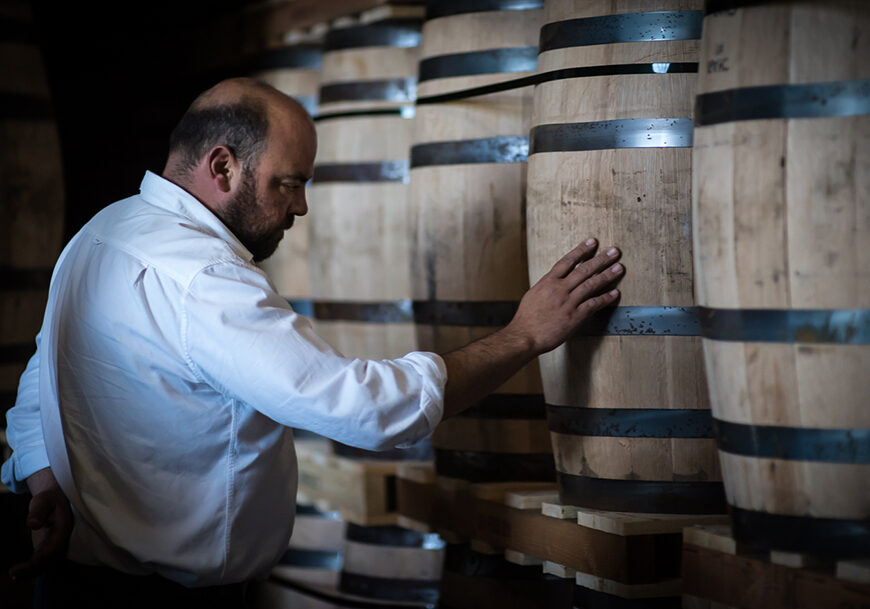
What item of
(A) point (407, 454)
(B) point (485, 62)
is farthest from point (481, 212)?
(A) point (407, 454)

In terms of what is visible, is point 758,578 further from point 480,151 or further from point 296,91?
point 296,91

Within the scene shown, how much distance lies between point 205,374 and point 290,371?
245 millimetres

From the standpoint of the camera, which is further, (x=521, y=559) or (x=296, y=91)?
(x=296, y=91)

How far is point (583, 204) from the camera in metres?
2.88

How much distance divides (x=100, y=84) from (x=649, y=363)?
406 centimetres

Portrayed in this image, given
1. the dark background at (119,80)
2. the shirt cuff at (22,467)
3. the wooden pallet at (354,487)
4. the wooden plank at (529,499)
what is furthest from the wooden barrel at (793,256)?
the dark background at (119,80)

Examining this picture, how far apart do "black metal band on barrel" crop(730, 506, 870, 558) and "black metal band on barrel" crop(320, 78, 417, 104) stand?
96.7 inches

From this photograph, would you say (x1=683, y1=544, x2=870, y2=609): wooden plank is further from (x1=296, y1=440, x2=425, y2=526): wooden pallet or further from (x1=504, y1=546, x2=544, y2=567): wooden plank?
(x1=296, y1=440, x2=425, y2=526): wooden pallet

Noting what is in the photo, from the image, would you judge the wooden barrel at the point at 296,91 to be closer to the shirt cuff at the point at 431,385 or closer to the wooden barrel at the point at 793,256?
the shirt cuff at the point at 431,385

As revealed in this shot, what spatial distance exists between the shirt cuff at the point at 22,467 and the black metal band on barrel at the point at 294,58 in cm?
281

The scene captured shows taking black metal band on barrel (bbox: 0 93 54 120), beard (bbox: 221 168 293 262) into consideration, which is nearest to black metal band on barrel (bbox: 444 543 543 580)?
beard (bbox: 221 168 293 262)

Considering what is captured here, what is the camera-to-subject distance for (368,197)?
14.6ft

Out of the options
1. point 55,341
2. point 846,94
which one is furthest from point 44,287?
point 846,94

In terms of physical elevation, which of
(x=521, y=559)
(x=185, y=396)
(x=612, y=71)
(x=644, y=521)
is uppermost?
(x=612, y=71)
